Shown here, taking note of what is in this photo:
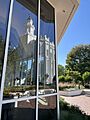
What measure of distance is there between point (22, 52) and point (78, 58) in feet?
115

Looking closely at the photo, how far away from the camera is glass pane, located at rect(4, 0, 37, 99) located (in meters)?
2.25

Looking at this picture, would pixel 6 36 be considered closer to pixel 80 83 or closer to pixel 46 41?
pixel 46 41

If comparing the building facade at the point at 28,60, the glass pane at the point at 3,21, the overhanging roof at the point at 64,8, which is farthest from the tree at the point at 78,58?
the glass pane at the point at 3,21

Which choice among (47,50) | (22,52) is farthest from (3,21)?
(47,50)

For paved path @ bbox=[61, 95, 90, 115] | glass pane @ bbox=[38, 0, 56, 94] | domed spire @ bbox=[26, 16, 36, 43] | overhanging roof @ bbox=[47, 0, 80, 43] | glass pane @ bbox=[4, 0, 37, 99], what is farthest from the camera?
paved path @ bbox=[61, 95, 90, 115]

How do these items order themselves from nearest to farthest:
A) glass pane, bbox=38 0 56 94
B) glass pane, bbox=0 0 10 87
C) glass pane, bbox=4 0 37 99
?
1. glass pane, bbox=0 0 10 87
2. glass pane, bbox=4 0 37 99
3. glass pane, bbox=38 0 56 94

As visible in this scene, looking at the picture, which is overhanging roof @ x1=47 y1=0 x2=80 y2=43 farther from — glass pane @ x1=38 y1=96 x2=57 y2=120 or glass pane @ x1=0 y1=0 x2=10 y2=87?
glass pane @ x1=38 y1=96 x2=57 y2=120

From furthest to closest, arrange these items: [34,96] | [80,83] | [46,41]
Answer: [80,83]
[46,41]
[34,96]

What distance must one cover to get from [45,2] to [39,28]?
78cm

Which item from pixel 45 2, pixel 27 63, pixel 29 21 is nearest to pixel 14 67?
pixel 27 63

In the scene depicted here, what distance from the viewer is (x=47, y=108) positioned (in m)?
3.25

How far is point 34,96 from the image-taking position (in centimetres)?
268

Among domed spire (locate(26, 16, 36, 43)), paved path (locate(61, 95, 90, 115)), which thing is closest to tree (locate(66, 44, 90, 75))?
paved path (locate(61, 95, 90, 115))

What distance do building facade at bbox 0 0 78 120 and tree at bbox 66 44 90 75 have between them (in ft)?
102
